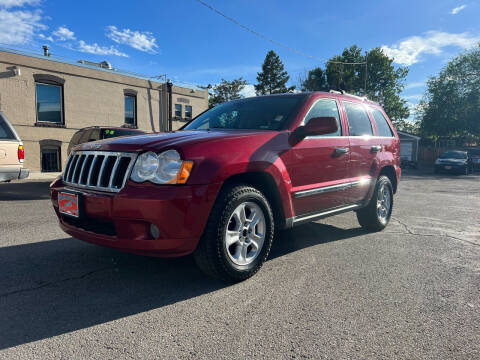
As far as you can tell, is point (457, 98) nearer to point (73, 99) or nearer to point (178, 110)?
point (178, 110)

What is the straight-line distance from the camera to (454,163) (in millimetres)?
22047

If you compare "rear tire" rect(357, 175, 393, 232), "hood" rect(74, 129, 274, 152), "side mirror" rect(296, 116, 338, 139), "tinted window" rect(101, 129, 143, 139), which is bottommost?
"rear tire" rect(357, 175, 393, 232)

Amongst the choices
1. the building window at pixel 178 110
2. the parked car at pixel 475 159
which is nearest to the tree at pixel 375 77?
the parked car at pixel 475 159

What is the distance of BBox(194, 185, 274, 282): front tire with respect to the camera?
9.19 ft

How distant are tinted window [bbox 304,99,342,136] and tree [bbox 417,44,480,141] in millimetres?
37316

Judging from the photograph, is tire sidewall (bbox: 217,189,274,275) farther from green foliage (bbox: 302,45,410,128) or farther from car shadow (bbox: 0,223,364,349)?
green foliage (bbox: 302,45,410,128)

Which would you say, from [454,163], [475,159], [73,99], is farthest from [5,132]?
[475,159]

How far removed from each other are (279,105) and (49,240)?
3140 millimetres

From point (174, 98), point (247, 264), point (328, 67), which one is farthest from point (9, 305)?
point (328, 67)

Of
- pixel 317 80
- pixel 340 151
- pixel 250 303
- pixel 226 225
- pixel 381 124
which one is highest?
pixel 317 80

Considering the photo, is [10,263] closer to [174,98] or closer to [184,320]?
[184,320]

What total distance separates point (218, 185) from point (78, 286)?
55.7 inches

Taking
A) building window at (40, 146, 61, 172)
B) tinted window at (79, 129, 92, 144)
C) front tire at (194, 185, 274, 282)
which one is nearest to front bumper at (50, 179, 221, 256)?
front tire at (194, 185, 274, 282)

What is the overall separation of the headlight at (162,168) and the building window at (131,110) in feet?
59.7
